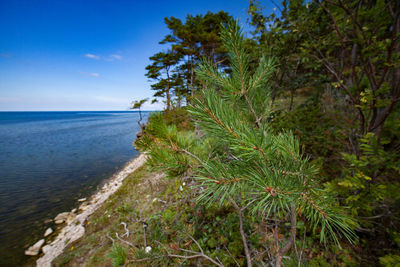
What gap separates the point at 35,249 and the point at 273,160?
7151mm

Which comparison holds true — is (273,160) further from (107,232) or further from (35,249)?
(35,249)

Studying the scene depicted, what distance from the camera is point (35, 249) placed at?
13.9 feet

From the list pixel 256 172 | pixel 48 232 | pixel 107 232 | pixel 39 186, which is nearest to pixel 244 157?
pixel 256 172

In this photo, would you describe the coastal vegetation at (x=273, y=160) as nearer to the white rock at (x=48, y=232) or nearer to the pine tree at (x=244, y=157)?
the pine tree at (x=244, y=157)

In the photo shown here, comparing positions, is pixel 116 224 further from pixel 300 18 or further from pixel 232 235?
pixel 300 18

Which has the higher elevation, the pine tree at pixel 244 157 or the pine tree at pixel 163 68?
the pine tree at pixel 163 68

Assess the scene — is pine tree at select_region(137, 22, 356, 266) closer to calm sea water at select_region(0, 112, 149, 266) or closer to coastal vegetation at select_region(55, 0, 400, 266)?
coastal vegetation at select_region(55, 0, 400, 266)

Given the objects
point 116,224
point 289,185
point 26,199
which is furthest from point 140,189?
point 26,199

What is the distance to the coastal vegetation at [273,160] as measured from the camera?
2.32ft

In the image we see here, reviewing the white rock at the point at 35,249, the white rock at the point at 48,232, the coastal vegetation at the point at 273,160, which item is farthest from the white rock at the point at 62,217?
the coastal vegetation at the point at 273,160

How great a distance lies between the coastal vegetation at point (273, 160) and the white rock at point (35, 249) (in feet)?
5.60

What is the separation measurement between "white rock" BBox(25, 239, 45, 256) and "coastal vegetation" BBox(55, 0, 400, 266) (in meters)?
1.71

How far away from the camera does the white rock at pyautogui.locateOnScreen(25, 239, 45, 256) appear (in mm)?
4130

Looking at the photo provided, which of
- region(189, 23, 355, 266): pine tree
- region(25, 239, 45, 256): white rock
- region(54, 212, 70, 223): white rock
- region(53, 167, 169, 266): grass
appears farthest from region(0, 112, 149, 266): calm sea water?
region(189, 23, 355, 266): pine tree
